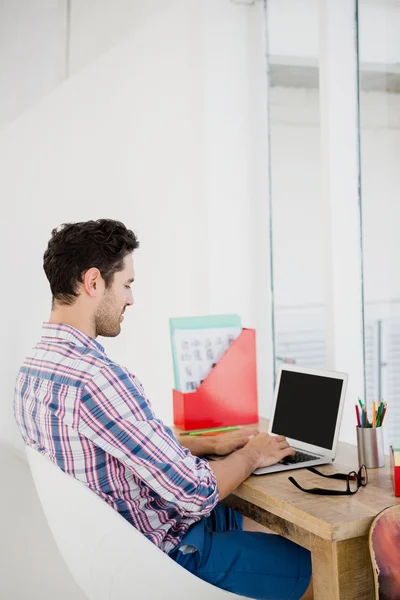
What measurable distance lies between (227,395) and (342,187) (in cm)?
81

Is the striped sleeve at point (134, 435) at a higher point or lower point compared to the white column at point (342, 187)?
lower

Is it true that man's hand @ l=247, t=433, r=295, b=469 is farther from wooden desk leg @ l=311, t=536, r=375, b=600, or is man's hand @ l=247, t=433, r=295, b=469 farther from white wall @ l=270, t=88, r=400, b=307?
white wall @ l=270, t=88, r=400, b=307

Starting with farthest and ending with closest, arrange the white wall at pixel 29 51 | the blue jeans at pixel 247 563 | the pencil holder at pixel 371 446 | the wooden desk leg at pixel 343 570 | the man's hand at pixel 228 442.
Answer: the white wall at pixel 29 51 → the man's hand at pixel 228 442 → the pencil holder at pixel 371 446 → the blue jeans at pixel 247 563 → the wooden desk leg at pixel 343 570

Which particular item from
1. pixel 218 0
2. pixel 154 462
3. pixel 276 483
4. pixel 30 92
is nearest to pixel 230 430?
pixel 276 483

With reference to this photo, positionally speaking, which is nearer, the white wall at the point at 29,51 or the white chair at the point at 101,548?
the white chair at the point at 101,548

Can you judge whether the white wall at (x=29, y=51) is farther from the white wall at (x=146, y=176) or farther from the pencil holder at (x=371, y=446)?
the pencil holder at (x=371, y=446)

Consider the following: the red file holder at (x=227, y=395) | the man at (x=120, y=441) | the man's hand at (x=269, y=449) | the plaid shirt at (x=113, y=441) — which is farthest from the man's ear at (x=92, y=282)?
the red file holder at (x=227, y=395)

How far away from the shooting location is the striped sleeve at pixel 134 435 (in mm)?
1359

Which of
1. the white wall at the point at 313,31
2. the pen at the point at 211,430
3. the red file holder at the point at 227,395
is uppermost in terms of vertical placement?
the white wall at the point at 313,31

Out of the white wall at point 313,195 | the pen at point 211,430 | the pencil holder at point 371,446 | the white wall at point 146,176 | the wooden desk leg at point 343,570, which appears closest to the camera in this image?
the wooden desk leg at point 343,570

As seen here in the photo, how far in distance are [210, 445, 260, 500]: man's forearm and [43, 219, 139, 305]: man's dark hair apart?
1.66 feet

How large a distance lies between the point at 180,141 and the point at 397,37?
1049mm

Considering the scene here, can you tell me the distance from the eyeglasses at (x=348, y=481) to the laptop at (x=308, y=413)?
11 cm

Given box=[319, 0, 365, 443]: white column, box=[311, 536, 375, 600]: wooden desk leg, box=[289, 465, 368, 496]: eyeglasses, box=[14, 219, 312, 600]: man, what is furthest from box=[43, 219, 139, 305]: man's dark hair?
box=[319, 0, 365, 443]: white column
